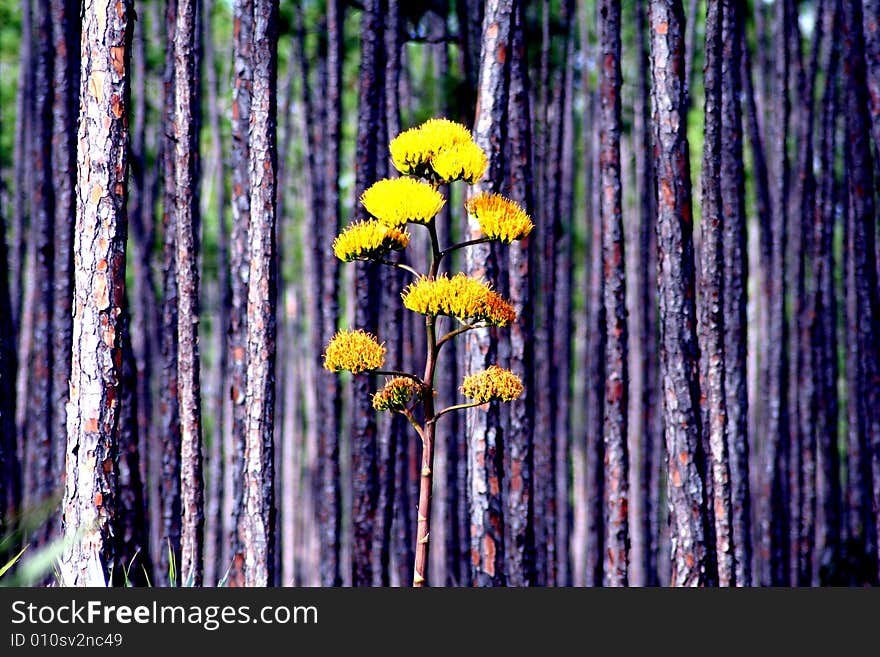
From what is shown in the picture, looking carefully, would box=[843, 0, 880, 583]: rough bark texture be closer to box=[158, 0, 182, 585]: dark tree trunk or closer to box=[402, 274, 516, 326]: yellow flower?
box=[158, 0, 182, 585]: dark tree trunk

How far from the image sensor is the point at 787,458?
36.6ft

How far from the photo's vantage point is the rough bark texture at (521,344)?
22.7 feet

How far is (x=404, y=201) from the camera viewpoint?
12.6 ft

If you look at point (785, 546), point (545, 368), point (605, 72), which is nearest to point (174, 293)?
point (605, 72)

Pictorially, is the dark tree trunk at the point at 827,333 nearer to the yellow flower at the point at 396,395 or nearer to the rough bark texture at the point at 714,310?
the rough bark texture at the point at 714,310

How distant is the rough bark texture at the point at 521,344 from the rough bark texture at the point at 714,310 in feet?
3.96

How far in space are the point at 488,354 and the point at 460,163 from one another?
2294 millimetres

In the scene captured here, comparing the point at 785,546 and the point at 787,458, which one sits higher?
the point at 787,458

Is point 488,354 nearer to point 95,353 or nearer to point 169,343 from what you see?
point 95,353

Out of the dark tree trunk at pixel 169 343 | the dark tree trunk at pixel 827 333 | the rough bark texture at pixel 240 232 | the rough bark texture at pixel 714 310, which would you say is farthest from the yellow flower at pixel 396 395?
the dark tree trunk at pixel 827 333

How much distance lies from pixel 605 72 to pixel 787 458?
5768mm

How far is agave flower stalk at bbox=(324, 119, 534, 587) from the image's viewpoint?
12.5 feet

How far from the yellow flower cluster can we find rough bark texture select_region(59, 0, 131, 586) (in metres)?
1.39

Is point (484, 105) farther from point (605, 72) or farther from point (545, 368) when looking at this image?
point (545, 368)
